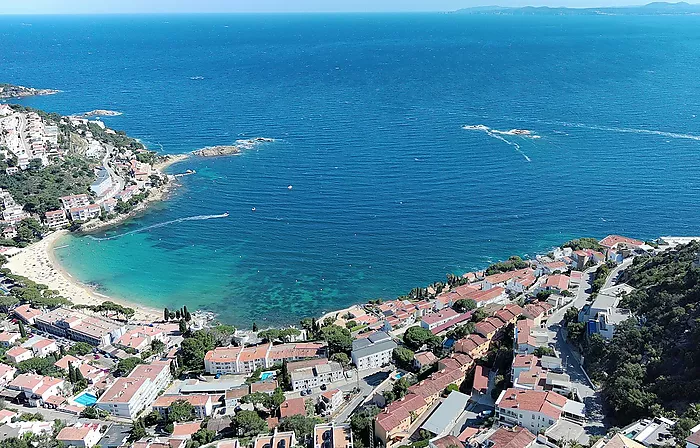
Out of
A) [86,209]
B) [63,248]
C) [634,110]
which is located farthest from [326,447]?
[634,110]

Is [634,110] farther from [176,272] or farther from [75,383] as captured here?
[75,383]

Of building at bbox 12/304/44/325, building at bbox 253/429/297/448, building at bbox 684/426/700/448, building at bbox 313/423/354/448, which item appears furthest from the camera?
building at bbox 12/304/44/325

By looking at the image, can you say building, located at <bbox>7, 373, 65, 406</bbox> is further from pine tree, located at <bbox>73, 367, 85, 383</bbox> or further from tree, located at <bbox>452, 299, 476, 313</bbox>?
tree, located at <bbox>452, 299, 476, 313</bbox>

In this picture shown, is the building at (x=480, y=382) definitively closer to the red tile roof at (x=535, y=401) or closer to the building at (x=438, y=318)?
the red tile roof at (x=535, y=401)

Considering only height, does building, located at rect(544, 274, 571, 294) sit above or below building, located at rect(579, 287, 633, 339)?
below

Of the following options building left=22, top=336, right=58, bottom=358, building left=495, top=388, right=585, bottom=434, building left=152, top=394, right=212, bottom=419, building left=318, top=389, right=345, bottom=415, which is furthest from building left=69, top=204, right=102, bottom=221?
building left=495, top=388, right=585, bottom=434

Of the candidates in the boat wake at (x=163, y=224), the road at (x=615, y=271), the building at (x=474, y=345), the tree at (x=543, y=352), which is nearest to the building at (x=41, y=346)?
the boat wake at (x=163, y=224)
